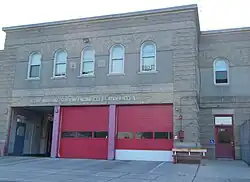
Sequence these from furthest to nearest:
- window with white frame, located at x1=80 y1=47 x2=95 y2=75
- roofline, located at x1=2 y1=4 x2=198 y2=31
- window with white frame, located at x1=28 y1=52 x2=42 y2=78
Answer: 1. window with white frame, located at x1=28 y1=52 x2=42 y2=78
2. window with white frame, located at x1=80 y1=47 x2=95 y2=75
3. roofline, located at x1=2 y1=4 x2=198 y2=31

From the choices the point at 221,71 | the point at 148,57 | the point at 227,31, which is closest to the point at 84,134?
the point at 148,57

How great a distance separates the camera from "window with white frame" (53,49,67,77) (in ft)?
62.7

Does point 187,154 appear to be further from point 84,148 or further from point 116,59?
point 116,59

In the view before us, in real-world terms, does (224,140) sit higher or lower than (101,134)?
lower

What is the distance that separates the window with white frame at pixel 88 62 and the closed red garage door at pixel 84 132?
2.34 m

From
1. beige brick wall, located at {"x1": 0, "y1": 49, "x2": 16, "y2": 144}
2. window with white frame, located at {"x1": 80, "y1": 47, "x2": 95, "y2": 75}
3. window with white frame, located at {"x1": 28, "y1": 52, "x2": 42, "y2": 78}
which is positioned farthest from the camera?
window with white frame, located at {"x1": 28, "y1": 52, "x2": 42, "y2": 78}

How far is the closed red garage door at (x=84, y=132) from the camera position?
689 inches

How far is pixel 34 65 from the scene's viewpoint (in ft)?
65.4

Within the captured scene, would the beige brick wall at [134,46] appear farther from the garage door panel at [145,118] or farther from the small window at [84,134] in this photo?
the small window at [84,134]

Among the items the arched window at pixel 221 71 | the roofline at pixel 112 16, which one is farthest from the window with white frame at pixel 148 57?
the arched window at pixel 221 71

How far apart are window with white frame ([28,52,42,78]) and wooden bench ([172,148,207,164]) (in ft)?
34.2

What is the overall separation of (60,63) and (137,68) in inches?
211

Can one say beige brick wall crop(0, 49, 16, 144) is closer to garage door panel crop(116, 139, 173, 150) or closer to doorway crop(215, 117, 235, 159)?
garage door panel crop(116, 139, 173, 150)


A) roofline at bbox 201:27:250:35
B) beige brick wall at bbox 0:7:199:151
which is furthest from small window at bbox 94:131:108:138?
roofline at bbox 201:27:250:35
